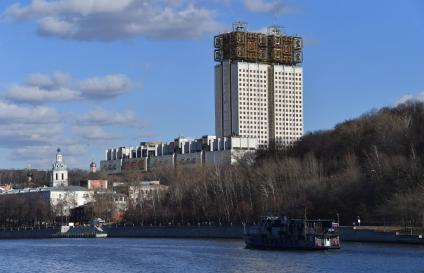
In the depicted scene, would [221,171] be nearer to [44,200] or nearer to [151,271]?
[44,200]

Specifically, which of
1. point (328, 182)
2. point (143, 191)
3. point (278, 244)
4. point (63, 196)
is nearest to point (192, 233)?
point (328, 182)

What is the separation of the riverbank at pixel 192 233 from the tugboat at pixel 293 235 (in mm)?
3839

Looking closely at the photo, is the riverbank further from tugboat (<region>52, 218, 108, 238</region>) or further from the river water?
the river water

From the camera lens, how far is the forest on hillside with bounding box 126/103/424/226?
10306cm

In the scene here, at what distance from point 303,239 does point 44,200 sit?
104522 mm

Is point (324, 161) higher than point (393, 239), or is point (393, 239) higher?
point (324, 161)

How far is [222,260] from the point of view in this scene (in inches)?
2938

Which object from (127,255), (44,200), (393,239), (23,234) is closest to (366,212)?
(393,239)

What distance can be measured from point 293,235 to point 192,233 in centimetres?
3897

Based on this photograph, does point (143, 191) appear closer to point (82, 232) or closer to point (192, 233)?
point (82, 232)

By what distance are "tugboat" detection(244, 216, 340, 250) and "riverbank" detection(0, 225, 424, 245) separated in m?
3.84

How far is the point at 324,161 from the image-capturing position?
12538cm

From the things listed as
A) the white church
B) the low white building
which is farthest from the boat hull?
the white church

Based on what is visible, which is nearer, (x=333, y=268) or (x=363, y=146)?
(x=333, y=268)
